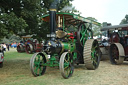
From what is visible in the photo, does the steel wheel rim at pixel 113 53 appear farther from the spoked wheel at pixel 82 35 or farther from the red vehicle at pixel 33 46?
the red vehicle at pixel 33 46

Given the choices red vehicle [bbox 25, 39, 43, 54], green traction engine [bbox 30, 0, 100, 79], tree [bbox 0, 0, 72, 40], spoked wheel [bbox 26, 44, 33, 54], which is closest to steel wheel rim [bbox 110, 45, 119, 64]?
green traction engine [bbox 30, 0, 100, 79]

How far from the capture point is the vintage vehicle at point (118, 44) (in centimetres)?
749

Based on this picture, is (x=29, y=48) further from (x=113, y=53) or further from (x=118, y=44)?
(x=118, y=44)

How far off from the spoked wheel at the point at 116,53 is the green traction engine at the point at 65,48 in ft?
3.57

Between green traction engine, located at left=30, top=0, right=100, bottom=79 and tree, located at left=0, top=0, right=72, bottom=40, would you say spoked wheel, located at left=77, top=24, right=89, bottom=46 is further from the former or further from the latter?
tree, located at left=0, top=0, right=72, bottom=40

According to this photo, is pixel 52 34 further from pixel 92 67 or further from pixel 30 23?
pixel 30 23

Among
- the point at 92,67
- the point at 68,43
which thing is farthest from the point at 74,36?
the point at 92,67

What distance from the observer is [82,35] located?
22.2 feet

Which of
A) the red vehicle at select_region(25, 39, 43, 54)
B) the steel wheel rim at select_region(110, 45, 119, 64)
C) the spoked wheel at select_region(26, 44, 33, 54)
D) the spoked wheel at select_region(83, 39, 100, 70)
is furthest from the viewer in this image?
the red vehicle at select_region(25, 39, 43, 54)

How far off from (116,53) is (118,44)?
0.59 m

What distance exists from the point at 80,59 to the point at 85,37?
97cm

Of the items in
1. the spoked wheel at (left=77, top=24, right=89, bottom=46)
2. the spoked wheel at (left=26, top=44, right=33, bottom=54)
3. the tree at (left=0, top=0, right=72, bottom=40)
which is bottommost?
the spoked wheel at (left=26, top=44, right=33, bottom=54)

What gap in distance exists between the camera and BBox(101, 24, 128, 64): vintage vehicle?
24.6 ft

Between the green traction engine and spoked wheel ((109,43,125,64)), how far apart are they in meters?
1.09
